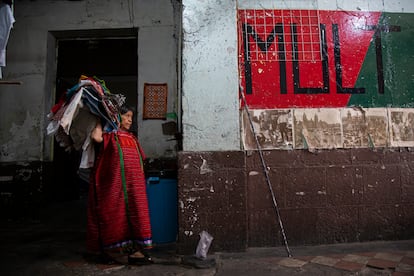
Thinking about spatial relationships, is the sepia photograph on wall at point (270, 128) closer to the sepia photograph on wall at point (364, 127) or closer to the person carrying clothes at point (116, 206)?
the sepia photograph on wall at point (364, 127)

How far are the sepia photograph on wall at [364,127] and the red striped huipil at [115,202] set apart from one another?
221 centimetres

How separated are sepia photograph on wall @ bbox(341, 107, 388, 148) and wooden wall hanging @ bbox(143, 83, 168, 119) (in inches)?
103

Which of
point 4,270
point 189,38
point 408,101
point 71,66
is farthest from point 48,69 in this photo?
point 408,101

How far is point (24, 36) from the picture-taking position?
4.81 meters

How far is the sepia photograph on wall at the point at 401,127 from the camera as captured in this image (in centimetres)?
313

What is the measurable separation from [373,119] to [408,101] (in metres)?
0.49

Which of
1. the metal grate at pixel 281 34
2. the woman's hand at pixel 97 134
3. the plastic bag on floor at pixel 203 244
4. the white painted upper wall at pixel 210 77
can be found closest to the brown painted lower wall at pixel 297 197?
the plastic bag on floor at pixel 203 244

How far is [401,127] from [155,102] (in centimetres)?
331

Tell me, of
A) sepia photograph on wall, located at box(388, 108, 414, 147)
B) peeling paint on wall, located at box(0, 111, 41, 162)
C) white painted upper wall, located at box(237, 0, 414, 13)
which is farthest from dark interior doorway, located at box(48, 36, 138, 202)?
sepia photograph on wall, located at box(388, 108, 414, 147)

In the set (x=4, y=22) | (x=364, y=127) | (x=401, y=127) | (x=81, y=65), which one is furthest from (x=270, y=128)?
(x=81, y=65)

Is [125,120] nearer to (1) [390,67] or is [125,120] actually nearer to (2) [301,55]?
(2) [301,55]

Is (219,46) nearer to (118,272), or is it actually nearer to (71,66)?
(118,272)

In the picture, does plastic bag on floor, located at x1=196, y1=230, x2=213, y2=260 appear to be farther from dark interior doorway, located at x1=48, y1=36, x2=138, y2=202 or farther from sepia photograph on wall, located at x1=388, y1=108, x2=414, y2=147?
dark interior doorway, located at x1=48, y1=36, x2=138, y2=202

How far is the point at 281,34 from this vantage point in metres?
3.12
